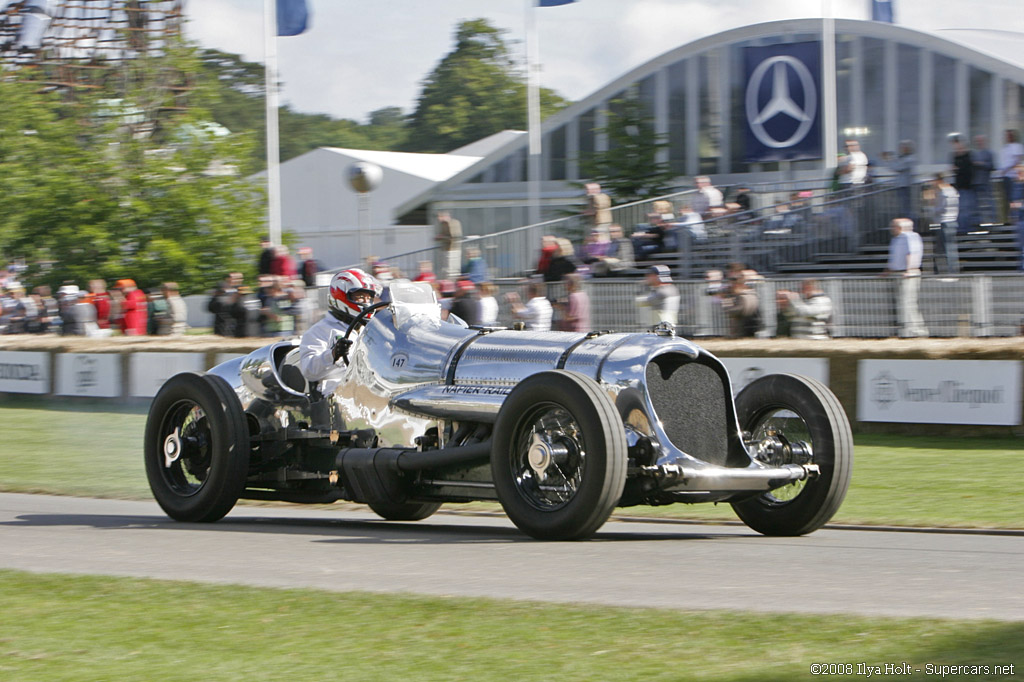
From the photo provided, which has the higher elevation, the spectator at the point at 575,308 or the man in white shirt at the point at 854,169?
the man in white shirt at the point at 854,169

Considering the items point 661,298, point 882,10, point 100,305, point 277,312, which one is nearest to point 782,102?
point 882,10

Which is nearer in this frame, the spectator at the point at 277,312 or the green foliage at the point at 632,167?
the spectator at the point at 277,312

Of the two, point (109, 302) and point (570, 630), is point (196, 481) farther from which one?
point (109, 302)

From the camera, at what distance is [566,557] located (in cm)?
697

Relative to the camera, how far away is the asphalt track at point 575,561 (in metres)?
5.83

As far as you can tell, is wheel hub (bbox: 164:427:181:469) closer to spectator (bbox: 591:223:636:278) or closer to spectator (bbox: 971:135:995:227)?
spectator (bbox: 591:223:636:278)

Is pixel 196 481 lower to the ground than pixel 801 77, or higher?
lower

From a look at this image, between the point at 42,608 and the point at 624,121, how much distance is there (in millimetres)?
22550

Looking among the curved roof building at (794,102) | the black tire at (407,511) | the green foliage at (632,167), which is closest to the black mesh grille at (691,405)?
the black tire at (407,511)

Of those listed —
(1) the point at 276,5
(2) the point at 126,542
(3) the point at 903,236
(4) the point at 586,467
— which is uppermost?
(1) the point at 276,5

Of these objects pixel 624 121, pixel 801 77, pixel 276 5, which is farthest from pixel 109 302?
pixel 801 77

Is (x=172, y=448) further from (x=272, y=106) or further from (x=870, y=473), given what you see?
(x=272, y=106)

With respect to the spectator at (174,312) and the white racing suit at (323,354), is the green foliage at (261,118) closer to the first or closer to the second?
the spectator at (174,312)

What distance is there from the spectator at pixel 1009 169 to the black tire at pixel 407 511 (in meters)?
11.7
